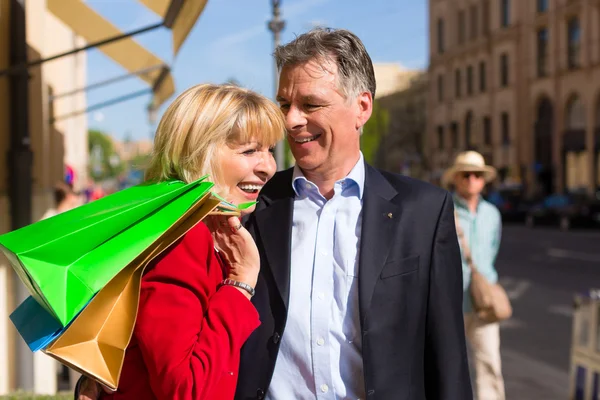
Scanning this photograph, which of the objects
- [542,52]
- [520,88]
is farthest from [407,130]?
[542,52]

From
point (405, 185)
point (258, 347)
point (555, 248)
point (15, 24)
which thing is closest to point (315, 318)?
point (258, 347)

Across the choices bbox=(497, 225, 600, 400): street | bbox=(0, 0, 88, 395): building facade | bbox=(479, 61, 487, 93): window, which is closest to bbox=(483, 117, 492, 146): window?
bbox=(479, 61, 487, 93): window

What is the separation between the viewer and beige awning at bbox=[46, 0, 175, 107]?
8094mm

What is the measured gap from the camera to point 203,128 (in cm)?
224

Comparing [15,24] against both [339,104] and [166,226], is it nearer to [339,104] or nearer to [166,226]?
[339,104]

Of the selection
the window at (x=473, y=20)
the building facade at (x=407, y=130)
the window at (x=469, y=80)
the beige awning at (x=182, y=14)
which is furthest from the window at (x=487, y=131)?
the beige awning at (x=182, y=14)

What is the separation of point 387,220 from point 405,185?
0.21 meters

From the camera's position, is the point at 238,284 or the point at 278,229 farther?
the point at 278,229

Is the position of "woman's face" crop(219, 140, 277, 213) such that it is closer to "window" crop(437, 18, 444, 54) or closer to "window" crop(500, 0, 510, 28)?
"window" crop(500, 0, 510, 28)

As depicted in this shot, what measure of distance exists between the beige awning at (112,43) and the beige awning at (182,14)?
2.19 m

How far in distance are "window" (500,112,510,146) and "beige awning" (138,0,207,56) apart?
43.9 m

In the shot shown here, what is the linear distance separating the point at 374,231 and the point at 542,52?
1752 inches

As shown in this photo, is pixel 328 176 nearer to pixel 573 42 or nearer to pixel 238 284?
pixel 238 284

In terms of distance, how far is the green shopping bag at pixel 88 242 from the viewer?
1.89m
